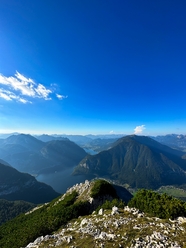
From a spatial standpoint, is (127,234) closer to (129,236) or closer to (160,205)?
(129,236)

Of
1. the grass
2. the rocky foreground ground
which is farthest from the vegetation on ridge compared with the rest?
the grass

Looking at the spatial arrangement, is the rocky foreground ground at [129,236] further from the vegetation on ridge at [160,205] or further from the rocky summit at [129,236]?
the vegetation on ridge at [160,205]

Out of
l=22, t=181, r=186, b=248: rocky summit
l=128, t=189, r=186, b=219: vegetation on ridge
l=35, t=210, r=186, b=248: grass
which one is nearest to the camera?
l=22, t=181, r=186, b=248: rocky summit

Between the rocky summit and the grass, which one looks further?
the grass

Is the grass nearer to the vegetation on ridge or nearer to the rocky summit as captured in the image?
the rocky summit

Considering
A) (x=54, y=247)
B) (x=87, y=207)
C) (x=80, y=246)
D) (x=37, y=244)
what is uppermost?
(x=80, y=246)

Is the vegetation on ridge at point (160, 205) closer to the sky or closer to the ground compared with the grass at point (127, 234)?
closer to the ground

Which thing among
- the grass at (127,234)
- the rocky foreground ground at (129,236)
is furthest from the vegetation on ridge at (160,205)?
the grass at (127,234)

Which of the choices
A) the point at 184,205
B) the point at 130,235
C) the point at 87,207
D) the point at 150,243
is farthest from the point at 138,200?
the point at 150,243

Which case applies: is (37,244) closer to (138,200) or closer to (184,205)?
(138,200)

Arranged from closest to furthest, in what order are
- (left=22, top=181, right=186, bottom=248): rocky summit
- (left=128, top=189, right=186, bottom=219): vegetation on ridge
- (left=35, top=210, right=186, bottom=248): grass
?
(left=22, top=181, right=186, bottom=248): rocky summit → (left=35, top=210, right=186, bottom=248): grass → (left=128, top=189, right=186, bottom=219): vegetation on ridge

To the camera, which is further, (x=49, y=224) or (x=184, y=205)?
(x=49, y=224)
